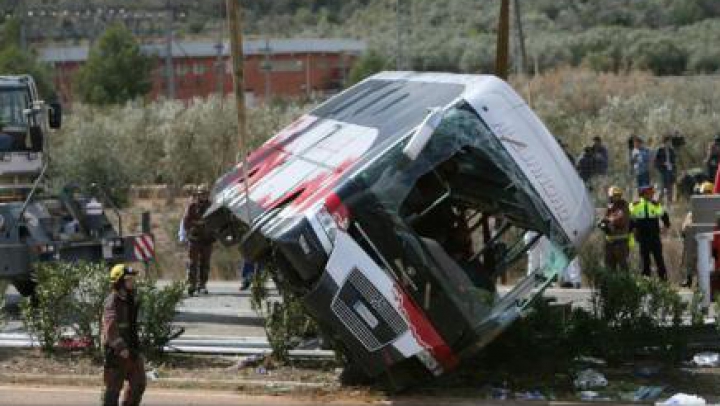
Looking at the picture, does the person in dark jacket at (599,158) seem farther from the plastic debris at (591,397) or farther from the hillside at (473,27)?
the hillside at (473,27)

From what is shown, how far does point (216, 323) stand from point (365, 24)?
7580cm

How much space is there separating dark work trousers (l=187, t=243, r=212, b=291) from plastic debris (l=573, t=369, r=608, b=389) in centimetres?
944

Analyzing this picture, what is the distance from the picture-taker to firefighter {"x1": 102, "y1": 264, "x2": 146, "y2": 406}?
38.1ft

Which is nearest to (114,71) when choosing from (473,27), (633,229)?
(473,27)

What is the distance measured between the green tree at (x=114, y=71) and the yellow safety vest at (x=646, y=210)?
177 feet

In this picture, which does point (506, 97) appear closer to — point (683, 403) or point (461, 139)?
point (461, 139)

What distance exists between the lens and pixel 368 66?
67.6 meters

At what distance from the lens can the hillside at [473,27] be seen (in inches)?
2662

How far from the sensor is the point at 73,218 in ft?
65.8

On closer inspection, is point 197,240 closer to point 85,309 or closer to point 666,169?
point 85,309

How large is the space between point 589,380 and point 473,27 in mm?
67140

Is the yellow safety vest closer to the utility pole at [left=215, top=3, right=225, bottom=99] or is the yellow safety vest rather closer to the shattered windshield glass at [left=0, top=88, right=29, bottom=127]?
the shattered windshield glass at [left=0, top=88, right=29, bottom=127]

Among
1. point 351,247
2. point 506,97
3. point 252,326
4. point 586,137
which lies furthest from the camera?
point 586,137

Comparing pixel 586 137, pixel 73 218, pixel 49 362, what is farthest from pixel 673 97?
pixel 49 362
